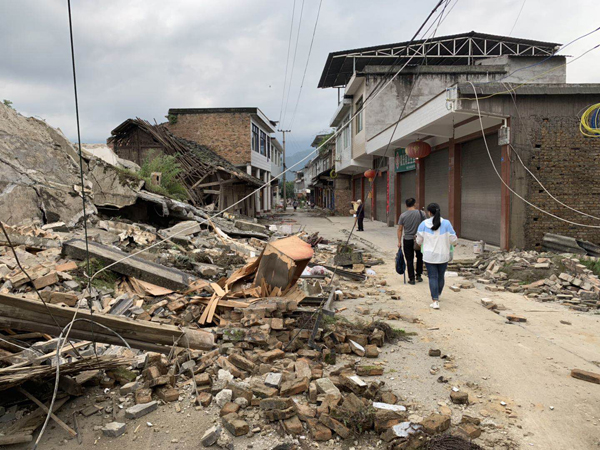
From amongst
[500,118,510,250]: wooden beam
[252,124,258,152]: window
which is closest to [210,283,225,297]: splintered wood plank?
[500,118,510,250]: wooden beam

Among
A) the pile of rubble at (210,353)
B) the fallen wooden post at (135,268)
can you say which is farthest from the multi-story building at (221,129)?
the pile of rubble at (210,353)

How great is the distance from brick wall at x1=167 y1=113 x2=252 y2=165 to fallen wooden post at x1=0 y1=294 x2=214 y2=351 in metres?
24.9

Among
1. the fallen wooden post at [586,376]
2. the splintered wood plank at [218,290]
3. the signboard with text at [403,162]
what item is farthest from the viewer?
the signboard with text at [403,162]

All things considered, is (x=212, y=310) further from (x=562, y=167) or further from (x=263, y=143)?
(x=263, y=143)

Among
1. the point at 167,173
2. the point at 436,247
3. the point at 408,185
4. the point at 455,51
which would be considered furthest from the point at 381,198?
the point at 436,247

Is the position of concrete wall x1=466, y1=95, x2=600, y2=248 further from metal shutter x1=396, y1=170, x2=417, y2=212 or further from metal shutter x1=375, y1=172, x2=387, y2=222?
metal shutter x1=375, y1=172, x2=387, y2=222

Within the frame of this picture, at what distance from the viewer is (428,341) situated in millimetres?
4664

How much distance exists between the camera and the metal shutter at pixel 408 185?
18.5m

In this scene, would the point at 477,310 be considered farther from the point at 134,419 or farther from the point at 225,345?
the point at 134,419

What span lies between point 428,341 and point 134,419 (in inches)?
126

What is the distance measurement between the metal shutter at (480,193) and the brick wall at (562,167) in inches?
43.1

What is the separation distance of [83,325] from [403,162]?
18040 millimetres

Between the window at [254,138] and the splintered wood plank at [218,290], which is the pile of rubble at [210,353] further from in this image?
the window at [254,138]

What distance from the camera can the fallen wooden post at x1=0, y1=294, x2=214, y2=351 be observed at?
305cm
